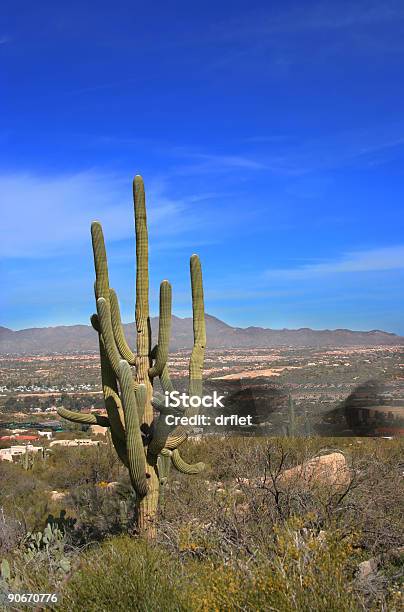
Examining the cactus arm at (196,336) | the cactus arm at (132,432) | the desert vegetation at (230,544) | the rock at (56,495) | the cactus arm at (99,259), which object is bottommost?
the rock at (56,495)

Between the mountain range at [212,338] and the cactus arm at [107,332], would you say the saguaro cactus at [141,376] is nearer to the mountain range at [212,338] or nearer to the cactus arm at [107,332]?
the cactus arm at [107,332]

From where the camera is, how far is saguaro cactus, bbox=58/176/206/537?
301 inches

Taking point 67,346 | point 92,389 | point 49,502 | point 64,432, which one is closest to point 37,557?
point 49,502

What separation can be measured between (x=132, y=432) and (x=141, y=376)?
103 cm

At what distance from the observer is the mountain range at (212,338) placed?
277ft

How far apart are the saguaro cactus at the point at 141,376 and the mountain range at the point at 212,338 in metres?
35.0

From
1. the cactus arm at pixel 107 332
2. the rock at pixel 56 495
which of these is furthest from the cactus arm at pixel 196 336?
the rock at pixel 56 495

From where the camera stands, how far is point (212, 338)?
12150 cm

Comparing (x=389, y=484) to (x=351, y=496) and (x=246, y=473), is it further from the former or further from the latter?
(x=246, y=473)

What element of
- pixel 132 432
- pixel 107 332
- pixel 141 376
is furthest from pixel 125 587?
pixel 141 376

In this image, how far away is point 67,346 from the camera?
489 feet

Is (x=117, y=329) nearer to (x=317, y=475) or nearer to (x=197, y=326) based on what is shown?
(x=197, y=326)

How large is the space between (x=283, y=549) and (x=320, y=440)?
13151mm

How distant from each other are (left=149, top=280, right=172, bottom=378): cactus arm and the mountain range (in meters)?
35.3
